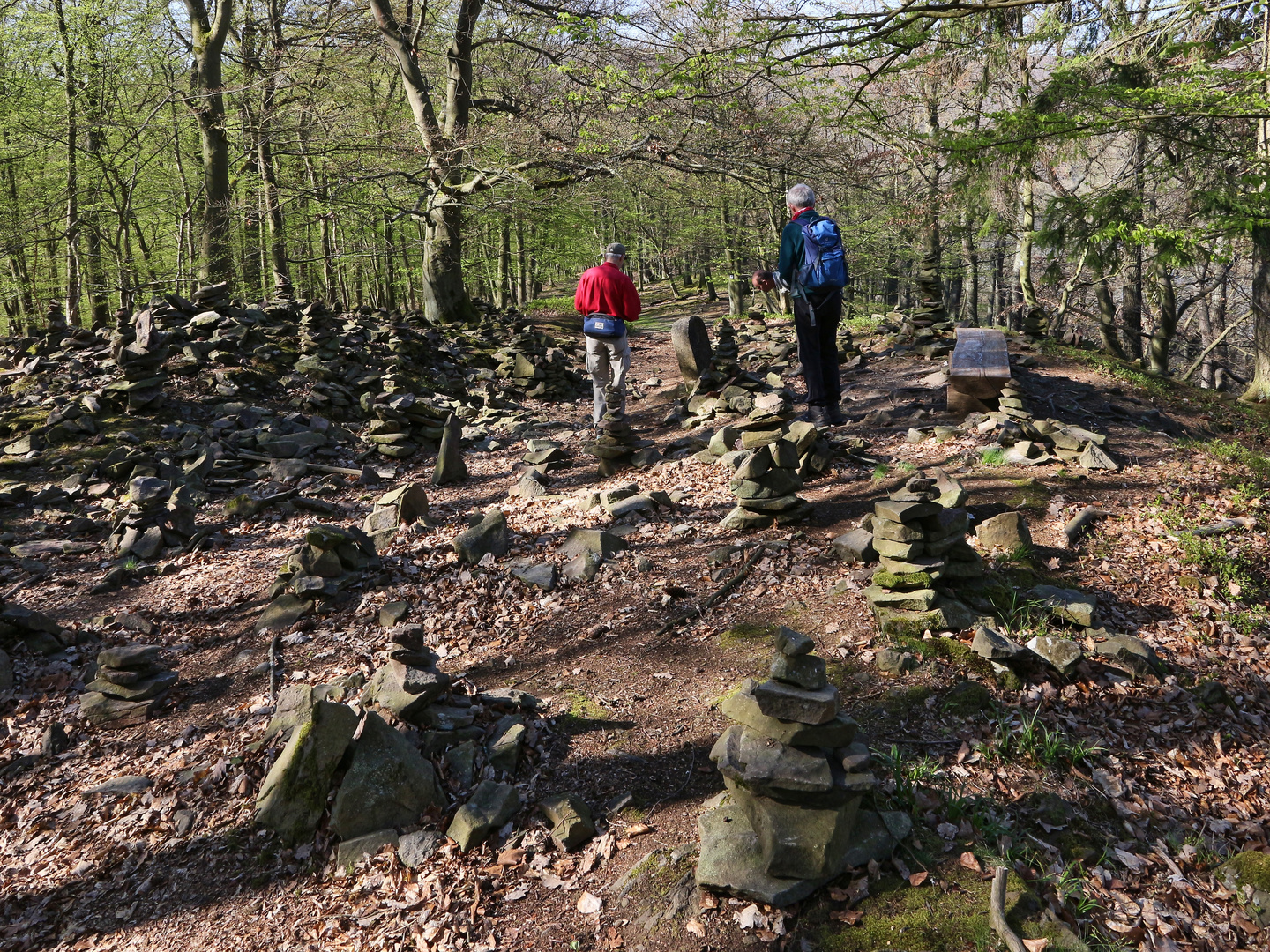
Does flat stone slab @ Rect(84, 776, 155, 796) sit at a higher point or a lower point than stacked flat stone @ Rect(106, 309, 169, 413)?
lower

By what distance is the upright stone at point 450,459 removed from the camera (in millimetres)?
9039

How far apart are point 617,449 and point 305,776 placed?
5547 millimetres

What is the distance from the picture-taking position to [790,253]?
780cm

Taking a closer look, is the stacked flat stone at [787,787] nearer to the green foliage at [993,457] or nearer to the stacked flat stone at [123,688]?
the stacked flat stone at [123,688]

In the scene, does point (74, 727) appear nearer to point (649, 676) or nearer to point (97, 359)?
point (649, 676)

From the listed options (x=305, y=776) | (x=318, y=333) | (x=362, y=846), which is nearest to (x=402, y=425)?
(x=318, y=333)

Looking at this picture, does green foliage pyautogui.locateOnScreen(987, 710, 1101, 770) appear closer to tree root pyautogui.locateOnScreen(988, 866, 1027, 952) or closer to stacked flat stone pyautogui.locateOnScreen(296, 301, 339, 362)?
tree root pyautogui.locateOnScreen(988, 866, 1027, 952)

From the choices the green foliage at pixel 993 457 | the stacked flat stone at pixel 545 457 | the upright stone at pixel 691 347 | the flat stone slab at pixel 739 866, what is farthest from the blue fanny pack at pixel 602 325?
the flat stone slab at pixel 739 866

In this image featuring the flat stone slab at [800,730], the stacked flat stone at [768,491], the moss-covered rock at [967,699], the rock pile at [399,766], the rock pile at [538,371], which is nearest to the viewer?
the flat stone slab at [800,730]

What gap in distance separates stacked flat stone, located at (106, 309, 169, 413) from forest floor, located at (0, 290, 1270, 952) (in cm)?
398

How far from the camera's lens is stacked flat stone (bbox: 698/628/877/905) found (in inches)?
117

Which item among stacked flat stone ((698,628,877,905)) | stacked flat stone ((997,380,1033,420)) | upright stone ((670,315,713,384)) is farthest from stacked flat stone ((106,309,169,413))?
stacked flat stone ((997,380,1033,420))

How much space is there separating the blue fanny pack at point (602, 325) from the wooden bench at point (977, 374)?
431cm

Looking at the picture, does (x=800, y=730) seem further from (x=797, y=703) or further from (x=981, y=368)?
(x=981, y=368)
